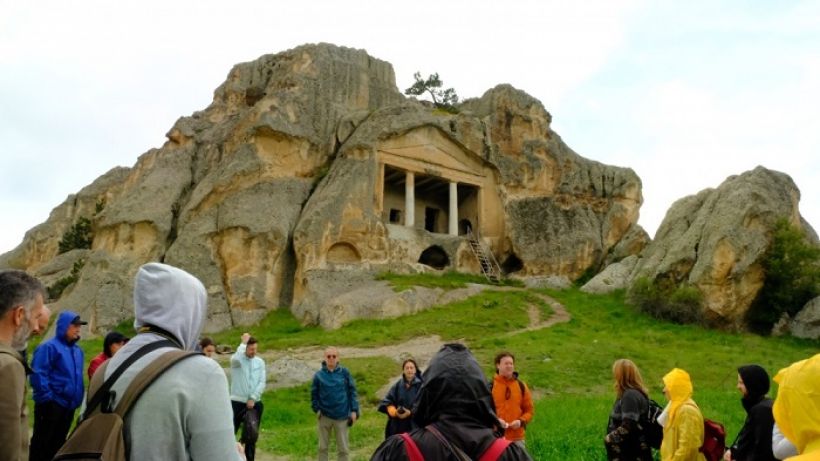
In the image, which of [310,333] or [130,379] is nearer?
[130,379]

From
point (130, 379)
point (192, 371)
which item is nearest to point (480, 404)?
point (192, 371)

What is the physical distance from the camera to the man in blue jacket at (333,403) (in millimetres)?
8750

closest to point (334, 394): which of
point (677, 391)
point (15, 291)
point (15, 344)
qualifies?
point (677, 391)

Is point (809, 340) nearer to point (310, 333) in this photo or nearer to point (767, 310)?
point (767, 310)

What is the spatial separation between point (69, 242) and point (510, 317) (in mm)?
26882

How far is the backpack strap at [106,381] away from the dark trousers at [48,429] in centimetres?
416

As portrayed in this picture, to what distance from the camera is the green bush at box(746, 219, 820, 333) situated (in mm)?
24312

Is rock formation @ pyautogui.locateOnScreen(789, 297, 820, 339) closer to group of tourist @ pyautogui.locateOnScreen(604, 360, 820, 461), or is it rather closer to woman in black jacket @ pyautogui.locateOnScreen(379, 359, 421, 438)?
group of tourist @ pyautogui.locateOnScreen(604, 360, 820, 461)

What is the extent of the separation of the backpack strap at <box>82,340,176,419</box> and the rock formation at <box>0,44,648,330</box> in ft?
72.1

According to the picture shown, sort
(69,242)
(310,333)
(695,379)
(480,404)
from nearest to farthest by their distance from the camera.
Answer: (480,404) < (695,379) < (310,333) < (69,242)

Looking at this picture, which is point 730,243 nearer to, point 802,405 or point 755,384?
point 755,384

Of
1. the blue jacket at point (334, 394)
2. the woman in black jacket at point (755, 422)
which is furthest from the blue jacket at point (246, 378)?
the woman in black jacket at point (755, 422)

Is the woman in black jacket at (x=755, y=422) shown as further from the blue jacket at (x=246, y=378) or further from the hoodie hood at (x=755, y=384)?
the blue jacket at (x=246, y=378)

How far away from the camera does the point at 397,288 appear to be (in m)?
26.2
